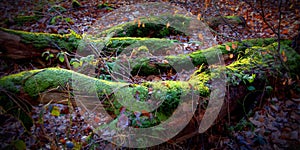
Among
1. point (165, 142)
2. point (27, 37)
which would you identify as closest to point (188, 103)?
point (165, 142)

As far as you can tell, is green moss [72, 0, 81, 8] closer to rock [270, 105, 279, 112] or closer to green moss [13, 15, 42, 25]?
green moss [13, 15, 42, 25]

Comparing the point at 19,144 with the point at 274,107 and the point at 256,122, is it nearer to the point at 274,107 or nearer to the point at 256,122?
the point at 256,122

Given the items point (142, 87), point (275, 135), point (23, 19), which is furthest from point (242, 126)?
point (23, 19)

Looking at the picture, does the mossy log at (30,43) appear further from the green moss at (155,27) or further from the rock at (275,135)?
the rock at (275,135)

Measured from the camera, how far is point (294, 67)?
10.9 ft

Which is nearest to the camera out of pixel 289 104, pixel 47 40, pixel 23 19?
pixel 289 104

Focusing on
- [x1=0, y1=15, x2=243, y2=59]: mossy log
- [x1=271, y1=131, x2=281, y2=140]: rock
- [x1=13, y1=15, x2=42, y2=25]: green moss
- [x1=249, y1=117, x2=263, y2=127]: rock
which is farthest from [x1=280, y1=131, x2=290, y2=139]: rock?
[x1=13, y1=15, x2=42, y2=25]: green moss

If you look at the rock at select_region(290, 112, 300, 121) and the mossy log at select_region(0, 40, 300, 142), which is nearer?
the mossy log at select_region(0, 40, 300, 142)

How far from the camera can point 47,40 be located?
431 cm

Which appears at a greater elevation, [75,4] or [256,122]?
[75,4]

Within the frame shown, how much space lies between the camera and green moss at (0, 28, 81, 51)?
4.19 meters

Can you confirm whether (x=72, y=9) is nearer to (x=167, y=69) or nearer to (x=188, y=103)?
Result: (x=167, y=69)

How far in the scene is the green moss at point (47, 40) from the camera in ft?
13.7

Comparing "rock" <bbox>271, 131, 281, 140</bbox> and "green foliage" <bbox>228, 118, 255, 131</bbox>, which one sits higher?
"green foliage" <bbox>228, 118, 255, 131</bbox>
